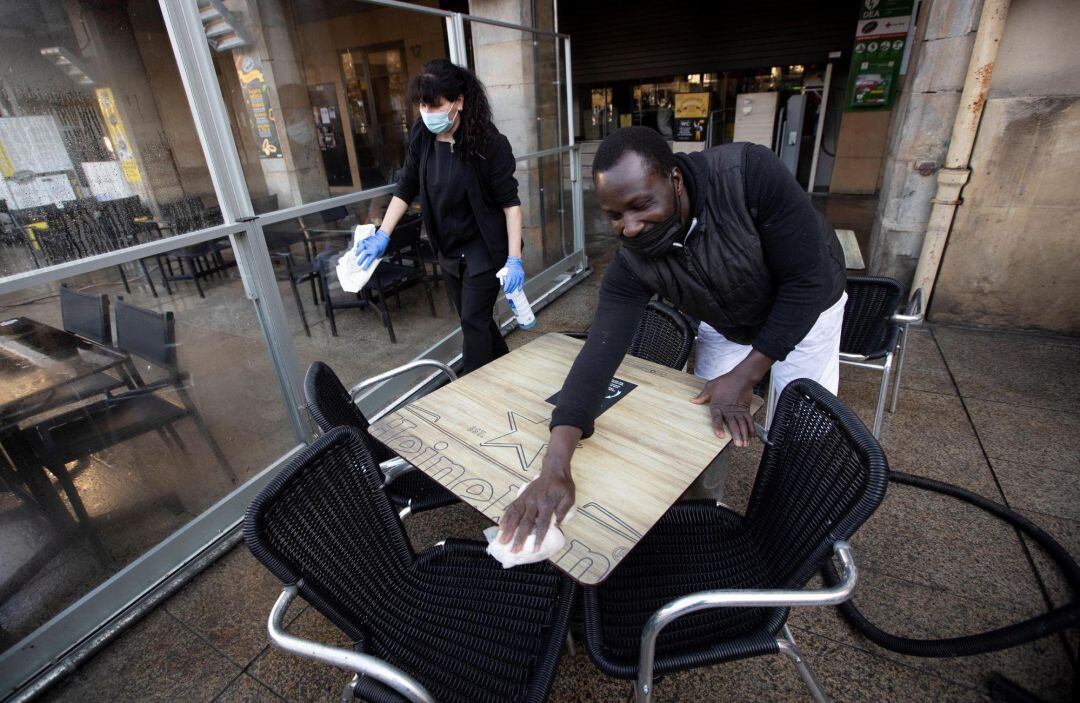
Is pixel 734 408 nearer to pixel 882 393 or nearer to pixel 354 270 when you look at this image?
pixel 882 393

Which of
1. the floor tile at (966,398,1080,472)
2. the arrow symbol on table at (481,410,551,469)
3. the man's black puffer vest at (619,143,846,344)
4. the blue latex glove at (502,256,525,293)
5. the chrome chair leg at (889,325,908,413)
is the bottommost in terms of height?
the floor tile at (966,398,1080,472)

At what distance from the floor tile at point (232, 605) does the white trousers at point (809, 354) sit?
2.10 meters

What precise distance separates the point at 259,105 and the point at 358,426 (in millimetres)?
1820

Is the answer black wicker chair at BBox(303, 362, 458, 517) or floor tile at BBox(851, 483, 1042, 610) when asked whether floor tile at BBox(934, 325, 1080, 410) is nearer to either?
floor tile at BBox(851, 483, 1042, 610)

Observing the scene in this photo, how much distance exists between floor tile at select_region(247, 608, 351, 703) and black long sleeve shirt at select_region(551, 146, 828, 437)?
4.21ft

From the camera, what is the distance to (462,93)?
2633 mm

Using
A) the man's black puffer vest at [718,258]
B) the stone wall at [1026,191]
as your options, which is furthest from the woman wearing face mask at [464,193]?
the stone wall at [1026,191]

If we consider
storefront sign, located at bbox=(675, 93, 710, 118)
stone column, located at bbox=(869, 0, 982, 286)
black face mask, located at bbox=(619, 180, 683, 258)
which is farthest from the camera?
storefront sign, located at bbox=(675, 93, 710, 118)

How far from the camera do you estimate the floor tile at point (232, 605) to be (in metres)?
2.07

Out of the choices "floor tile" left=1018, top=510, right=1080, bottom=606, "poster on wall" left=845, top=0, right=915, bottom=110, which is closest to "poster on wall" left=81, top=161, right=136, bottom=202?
"floor tile" left=1018, top=510, right=1080, bottom=606

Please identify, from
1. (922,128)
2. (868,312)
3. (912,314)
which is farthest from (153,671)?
(922,128)

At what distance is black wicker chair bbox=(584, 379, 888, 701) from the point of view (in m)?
1.25

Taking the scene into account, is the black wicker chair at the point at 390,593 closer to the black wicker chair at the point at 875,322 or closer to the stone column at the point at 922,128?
the black wicker chair at the point at 875,322

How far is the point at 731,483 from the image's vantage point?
274cm
